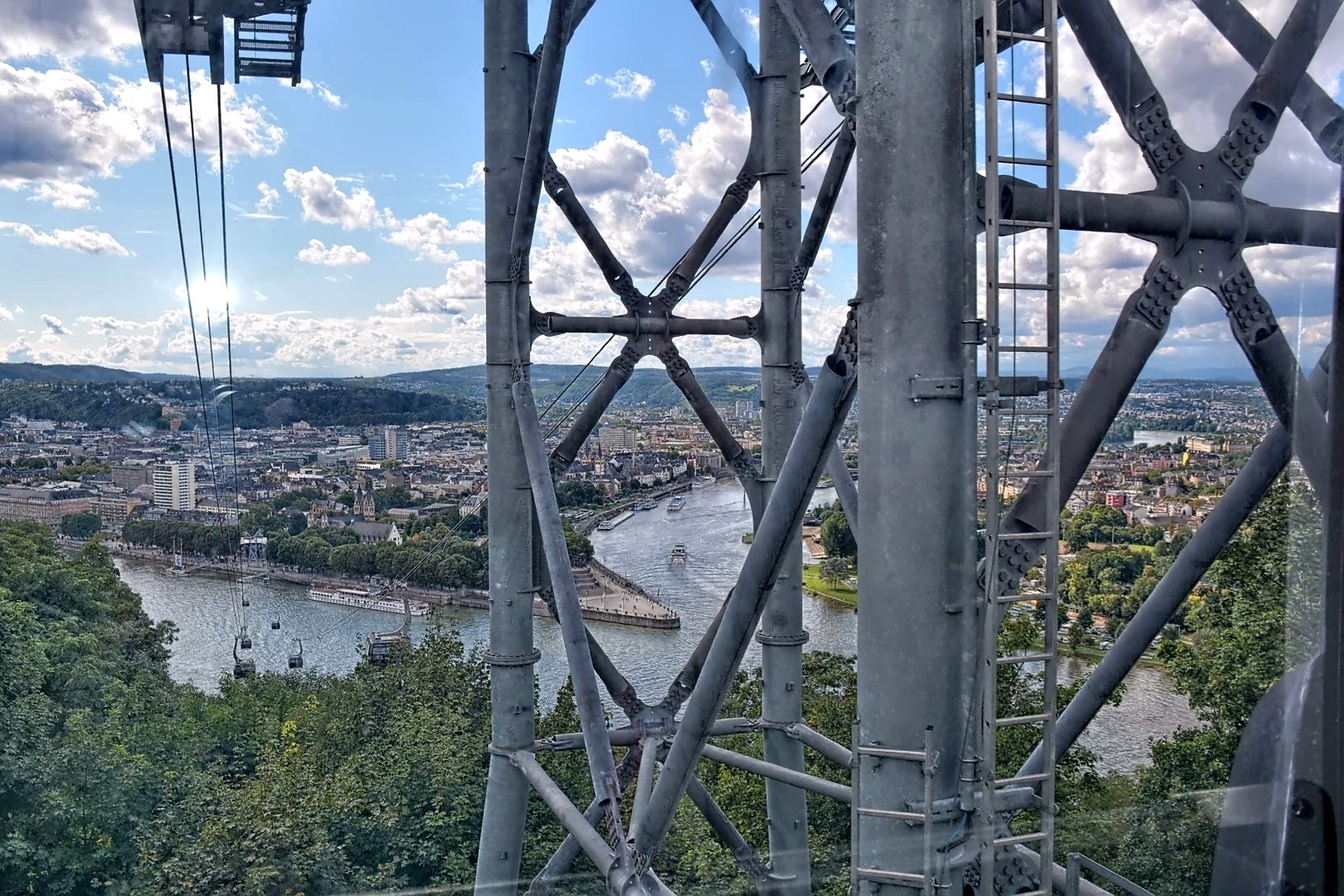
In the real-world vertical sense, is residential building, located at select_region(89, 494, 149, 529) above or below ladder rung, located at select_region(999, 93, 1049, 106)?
below

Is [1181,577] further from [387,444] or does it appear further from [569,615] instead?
[387,444]

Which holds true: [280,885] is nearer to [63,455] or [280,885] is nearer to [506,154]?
[506,154]

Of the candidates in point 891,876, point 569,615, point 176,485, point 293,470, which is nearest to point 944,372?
point 891,876

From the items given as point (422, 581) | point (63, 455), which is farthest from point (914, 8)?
point (63, 455)

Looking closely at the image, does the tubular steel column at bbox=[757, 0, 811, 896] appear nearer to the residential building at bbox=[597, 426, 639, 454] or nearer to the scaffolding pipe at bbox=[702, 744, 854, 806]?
the scaffolding pipe at bbox=[702, 744, 854, 806]

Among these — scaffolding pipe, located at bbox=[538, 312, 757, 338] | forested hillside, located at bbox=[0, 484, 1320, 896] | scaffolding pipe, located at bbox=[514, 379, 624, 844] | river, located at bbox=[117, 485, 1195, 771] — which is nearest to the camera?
scaffolding pipe, located at bbox=[514, 379, 624, 844]

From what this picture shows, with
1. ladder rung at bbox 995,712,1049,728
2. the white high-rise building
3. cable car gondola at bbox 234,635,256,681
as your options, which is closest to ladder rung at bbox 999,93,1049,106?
ladder rung at bbox 995,712,1049,728

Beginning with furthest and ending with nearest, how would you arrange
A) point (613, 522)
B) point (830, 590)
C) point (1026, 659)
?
point (613, 522) < point (830, 590) < point (1026, 659)

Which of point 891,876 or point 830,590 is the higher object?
point 891,876
